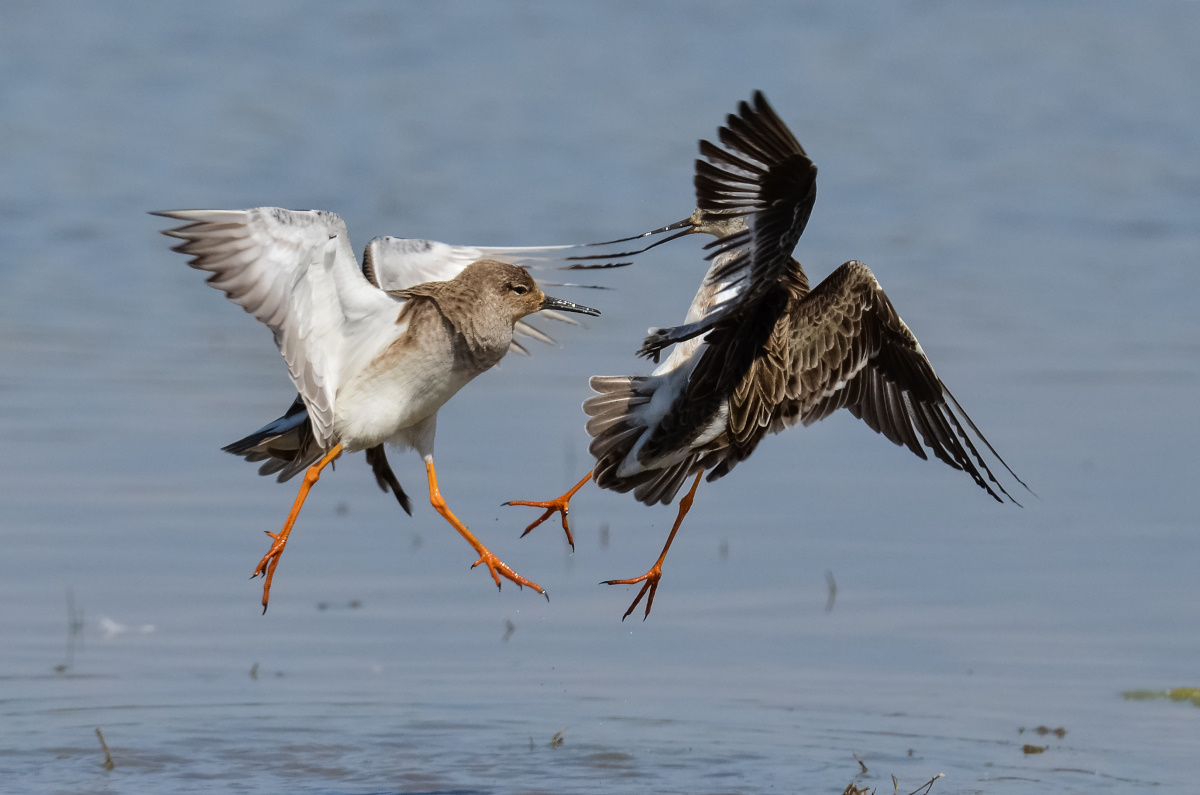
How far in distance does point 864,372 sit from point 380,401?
1920 millimetres

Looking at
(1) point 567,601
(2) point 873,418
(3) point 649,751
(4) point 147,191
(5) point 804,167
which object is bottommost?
(3) point 649,751

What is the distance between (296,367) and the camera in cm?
646

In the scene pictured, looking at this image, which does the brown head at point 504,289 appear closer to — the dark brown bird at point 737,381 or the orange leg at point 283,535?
the dark brown bird at point 737,381

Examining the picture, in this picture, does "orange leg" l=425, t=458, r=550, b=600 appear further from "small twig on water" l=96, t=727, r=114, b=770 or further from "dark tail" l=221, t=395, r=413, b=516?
"small twig on water" l=96, t=727, r=114, b=770

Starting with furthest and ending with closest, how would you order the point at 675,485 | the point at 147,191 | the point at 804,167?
the point at 147,191 → the point at 675,485 → the point at 804,167

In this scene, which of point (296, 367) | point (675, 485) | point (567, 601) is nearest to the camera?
point (296, 367)

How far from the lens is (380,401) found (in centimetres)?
665

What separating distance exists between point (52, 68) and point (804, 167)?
674 inches

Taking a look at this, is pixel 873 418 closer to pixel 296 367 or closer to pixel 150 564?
pixel 296 367

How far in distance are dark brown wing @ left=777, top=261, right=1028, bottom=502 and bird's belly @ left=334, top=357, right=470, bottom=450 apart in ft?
3.92

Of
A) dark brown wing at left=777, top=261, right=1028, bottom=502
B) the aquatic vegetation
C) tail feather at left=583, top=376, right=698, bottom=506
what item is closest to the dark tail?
tail feather at left=583, top=376, right=698, bottom=506

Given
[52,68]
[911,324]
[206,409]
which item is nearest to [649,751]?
[206,409]

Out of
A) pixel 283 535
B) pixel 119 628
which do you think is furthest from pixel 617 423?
pixel 119 628

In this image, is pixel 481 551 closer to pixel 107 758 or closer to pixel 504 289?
pixel 504 289
